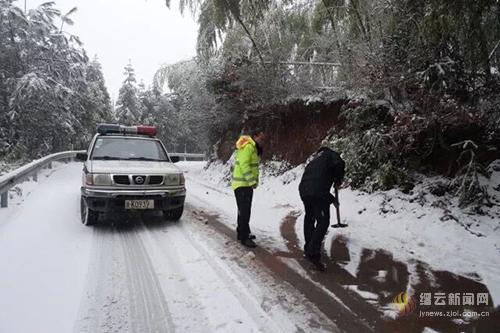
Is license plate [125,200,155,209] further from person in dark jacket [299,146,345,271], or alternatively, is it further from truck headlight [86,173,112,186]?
person in dark jacket [299,146,345,271]

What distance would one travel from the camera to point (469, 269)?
5035 mm

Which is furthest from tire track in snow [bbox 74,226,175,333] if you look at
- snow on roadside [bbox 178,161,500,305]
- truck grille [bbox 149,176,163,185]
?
snow on roadside [bbox 178,161,500,305]

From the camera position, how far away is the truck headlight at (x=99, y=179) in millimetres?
6559

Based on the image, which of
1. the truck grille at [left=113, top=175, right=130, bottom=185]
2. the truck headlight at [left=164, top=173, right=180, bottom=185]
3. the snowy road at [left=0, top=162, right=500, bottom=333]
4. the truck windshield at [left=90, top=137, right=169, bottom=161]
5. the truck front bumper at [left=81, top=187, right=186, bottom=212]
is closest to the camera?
the snowy road at [left=0, top=162, right=500, bottom=333]

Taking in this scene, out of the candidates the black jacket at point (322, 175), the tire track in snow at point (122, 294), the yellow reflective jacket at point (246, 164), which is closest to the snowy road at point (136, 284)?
the tire track in snow at point (122, 294)

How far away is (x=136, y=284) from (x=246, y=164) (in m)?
2.47

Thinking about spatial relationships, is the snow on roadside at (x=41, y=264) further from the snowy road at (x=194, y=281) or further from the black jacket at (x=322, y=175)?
the black jacket at (x=322, y=175)

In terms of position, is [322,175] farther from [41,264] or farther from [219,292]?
[41,264]

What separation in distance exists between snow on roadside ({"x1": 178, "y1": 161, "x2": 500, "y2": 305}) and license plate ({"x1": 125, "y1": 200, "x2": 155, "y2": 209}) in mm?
1602

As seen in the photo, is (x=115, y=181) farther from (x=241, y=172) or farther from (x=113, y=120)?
(x=113, y=120)

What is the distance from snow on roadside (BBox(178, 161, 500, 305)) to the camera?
5.33 metres

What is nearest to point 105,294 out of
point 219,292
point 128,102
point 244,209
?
point 219,292

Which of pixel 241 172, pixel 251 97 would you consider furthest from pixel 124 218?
pixel 251 97

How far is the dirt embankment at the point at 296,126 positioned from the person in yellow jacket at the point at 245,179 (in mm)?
5146
